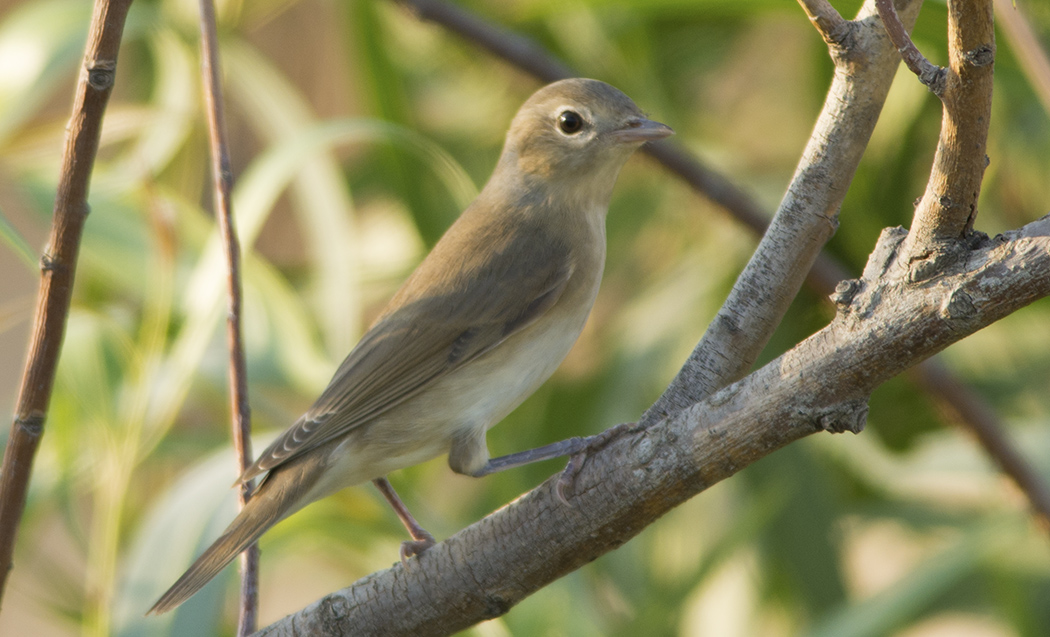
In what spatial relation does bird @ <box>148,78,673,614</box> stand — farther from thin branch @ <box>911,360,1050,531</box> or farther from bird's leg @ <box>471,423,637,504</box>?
thin branch @ <box>911,360,1050,531</box>

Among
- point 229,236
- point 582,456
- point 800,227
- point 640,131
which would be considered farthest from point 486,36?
point 582,456

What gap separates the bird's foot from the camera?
133 cm

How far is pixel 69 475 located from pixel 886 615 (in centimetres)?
225

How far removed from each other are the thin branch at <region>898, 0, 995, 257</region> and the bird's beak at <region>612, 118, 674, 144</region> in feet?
3.15

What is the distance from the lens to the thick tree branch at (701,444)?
3.46ft

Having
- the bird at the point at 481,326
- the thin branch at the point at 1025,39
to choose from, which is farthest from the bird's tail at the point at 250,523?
the thin branch at the point at 1025,39

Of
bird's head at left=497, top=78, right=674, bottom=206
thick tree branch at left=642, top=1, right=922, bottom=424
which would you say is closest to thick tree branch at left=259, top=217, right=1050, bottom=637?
thick tree branch at left=642, top=1, right=922, bottom=424

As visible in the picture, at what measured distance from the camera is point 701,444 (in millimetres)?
1208

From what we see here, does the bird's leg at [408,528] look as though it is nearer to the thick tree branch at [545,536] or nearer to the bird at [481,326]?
the bird at [481,326]

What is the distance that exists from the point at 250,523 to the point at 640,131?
1110 mm

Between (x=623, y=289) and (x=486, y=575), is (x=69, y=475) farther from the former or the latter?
(x=623, y=289)

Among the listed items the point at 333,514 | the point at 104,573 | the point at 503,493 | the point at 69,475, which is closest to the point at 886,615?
the point at 503,493

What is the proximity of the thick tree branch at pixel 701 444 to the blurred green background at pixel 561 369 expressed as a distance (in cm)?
87

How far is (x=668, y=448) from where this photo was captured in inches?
48.7
